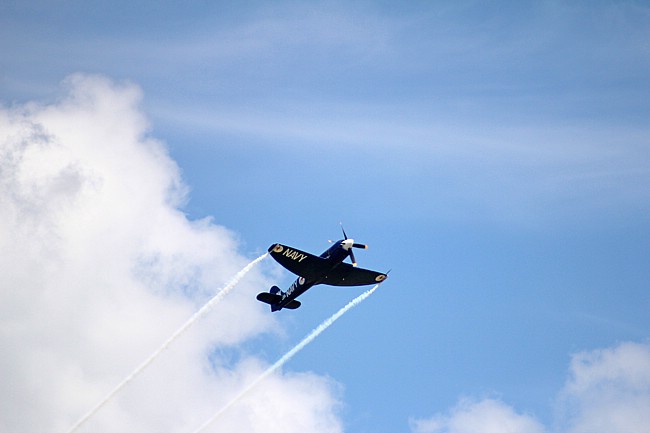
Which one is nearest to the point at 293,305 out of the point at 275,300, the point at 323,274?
the point at 275,300

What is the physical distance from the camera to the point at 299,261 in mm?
109812

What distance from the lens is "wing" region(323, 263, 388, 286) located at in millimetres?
112750

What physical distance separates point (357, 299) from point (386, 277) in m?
4.91

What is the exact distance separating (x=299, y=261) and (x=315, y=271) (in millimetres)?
2622

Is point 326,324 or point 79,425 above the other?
point 326,324

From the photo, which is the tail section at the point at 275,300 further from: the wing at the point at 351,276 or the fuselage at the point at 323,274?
the wing at the point at 351,276

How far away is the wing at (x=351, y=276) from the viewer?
113 m

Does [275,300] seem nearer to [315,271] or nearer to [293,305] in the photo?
[293,305]

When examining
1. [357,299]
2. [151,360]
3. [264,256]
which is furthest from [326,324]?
[151,360]

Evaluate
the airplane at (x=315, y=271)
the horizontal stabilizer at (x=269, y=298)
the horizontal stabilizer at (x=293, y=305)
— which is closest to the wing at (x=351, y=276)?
the airplane at (x=315, y=271)

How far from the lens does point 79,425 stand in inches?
4269

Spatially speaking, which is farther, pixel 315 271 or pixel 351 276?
pixel 351 276

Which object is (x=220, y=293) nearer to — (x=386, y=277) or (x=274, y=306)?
(x=274, y=306)

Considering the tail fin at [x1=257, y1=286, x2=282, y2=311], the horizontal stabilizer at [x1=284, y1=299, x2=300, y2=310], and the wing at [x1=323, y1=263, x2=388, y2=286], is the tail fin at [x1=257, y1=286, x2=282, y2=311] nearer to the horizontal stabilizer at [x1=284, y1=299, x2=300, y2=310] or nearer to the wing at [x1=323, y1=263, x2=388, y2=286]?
the horizontal stabilizer at [x1=284, y1=299, x2=300, y2=310]
